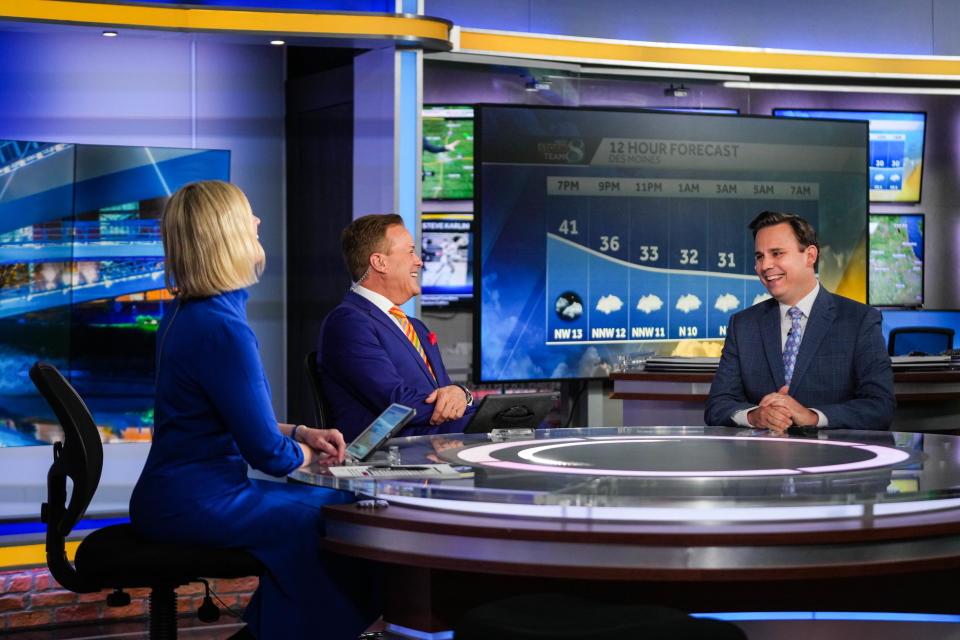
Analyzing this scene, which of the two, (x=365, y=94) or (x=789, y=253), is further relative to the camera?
(x=365, y=94)

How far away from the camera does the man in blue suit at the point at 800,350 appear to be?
11.0 ft

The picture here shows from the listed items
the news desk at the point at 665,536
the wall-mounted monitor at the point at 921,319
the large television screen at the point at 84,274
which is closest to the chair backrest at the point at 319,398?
the news desk at the point at 665,536

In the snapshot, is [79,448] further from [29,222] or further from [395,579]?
[29,222]

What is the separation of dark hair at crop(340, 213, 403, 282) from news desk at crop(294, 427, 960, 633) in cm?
162

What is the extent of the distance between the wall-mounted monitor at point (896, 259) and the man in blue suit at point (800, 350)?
3.57 m

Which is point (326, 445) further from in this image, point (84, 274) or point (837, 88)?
point (837, 88)

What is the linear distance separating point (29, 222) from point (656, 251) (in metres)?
2.73

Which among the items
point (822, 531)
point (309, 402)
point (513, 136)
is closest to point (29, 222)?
point (309, 402)

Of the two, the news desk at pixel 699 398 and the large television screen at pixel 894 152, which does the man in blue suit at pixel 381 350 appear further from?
the large television screen at pixel 894 152

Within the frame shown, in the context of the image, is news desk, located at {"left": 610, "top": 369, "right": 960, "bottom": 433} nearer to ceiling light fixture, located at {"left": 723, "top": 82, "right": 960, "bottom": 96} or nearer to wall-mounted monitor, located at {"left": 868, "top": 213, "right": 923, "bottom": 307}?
ceiling light fixture, located at {"left": 723, "top": 82, "right": 960, "bottom": 96}

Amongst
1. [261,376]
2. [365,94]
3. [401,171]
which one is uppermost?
[365,94]

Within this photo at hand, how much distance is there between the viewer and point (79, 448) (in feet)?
8.40

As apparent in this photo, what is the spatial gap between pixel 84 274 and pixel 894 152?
4520mm

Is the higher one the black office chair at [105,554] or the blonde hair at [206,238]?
the blonde hair at [206,238]
